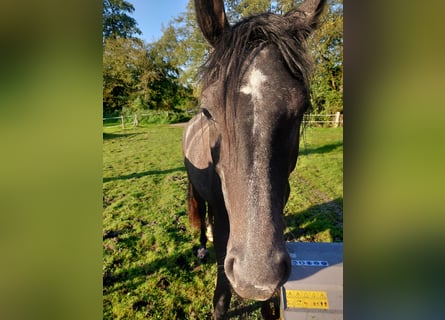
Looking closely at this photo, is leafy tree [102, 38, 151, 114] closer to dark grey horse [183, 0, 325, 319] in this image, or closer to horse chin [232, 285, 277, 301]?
dark grey horse [183, 0, 325, 319]

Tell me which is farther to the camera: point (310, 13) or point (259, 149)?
point (310, 13)

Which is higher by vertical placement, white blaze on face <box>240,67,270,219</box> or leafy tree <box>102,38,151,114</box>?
leafy tree <box>102,38,151,114</box>

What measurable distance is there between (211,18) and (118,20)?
0.70 meters

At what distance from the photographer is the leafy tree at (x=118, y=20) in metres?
1.45

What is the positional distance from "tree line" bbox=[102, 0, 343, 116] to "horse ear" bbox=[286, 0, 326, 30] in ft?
0.21

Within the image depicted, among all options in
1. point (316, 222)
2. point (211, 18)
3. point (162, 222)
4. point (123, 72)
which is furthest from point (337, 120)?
point (162, 222)

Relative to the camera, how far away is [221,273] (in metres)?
1.91

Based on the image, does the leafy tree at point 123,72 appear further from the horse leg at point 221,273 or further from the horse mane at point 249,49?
the horse leg at point 221,273

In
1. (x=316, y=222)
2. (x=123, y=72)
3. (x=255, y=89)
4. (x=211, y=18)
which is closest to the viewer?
(x=255, y=89)

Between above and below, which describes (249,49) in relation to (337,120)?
above

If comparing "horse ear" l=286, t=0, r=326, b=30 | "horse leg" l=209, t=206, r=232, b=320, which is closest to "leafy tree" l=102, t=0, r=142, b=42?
"horse ear" l=286, t=0, r=326, b=30

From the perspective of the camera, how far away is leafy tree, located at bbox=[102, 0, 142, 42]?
1449mm

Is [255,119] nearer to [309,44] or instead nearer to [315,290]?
[309,44]
